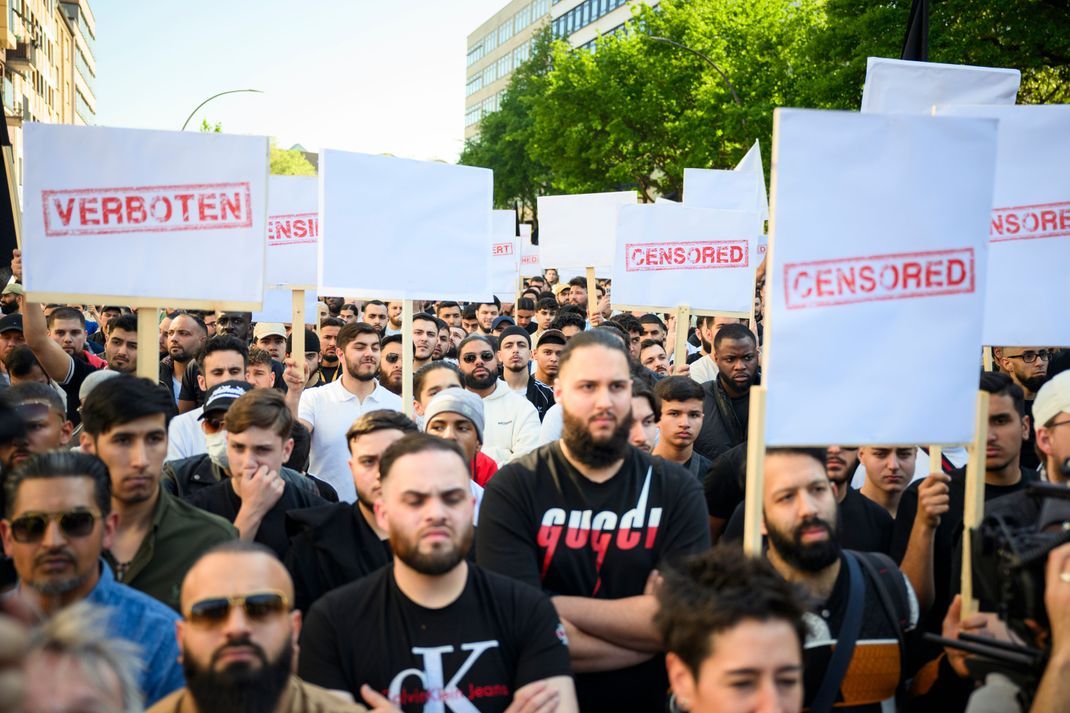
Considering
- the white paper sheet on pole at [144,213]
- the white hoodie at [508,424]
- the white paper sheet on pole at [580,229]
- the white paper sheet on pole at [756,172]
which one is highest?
the white paper sheet on pole at [756,172]

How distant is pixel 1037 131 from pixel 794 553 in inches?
123

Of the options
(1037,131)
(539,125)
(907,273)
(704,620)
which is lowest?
(704,620)

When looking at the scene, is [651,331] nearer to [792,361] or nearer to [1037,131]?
[1037,131]

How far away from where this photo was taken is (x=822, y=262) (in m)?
3.75

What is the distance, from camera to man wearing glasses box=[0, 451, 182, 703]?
356 centimetres

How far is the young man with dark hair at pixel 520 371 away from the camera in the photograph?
356 inches

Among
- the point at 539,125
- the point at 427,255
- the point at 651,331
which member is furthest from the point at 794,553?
the point at 539,125

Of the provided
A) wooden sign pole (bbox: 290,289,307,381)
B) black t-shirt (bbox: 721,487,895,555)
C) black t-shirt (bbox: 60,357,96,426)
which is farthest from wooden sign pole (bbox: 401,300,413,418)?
black t-shirt (bbox: 60,357,96,426)

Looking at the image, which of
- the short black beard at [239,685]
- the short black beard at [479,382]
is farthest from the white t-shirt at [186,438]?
the short black beard at [239,685]

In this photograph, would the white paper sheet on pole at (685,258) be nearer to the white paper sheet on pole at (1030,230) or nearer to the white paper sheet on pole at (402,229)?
the white paper sheet on pole at (402,229)

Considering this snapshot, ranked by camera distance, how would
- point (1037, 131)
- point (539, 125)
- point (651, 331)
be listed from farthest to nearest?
point (539, 125) < point (651, 331) < point (1037, 131)

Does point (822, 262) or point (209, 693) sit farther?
point (822, 262)

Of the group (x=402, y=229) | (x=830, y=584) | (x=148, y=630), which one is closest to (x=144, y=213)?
(x=402, y=229)

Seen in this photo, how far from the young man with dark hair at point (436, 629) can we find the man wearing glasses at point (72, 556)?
45cm
